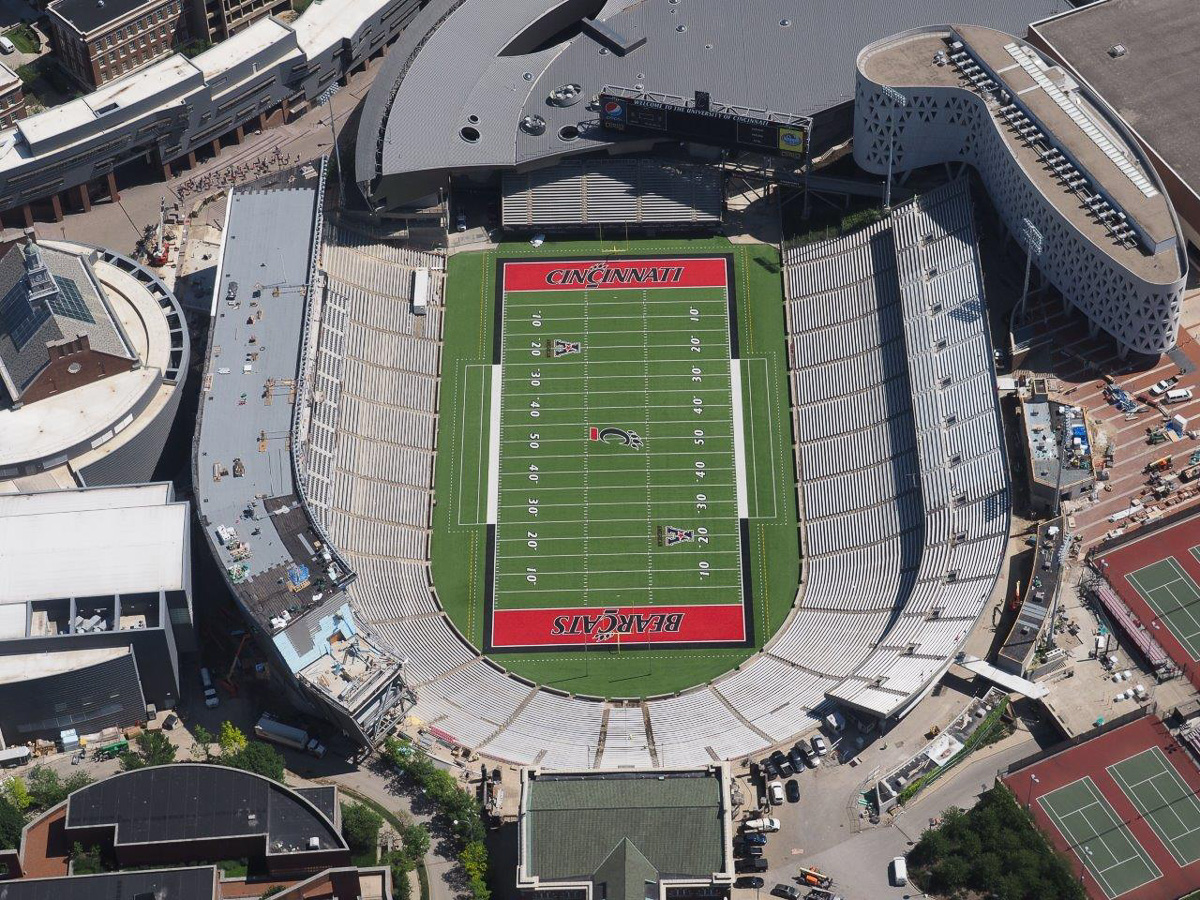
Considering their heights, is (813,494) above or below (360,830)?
above

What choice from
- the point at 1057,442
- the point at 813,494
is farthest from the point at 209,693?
the point at 1057,442

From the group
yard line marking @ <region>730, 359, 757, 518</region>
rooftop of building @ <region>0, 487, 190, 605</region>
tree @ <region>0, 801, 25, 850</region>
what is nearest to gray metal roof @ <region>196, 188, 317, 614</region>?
rooftop of building @ <region>0, 487, 190, 605</region>

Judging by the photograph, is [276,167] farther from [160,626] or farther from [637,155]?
[160,626]

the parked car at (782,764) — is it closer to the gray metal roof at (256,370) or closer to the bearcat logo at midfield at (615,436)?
the bearcat logo at midfield at (615,436)

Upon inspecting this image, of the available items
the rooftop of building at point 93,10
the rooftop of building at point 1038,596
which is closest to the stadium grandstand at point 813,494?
the rooftop of building at point 1038,596

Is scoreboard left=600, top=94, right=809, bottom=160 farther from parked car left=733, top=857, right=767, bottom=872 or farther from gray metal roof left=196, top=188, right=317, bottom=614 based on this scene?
parked car left=733, top=857, right=767, bottom=872

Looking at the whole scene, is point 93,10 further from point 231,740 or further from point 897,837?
point 897,837
